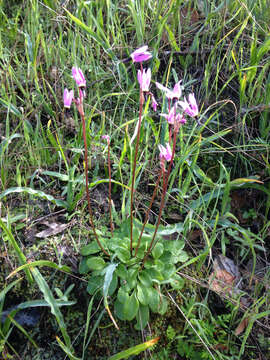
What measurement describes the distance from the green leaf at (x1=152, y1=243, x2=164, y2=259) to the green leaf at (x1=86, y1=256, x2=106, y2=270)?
222 mm

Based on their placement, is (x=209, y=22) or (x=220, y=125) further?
(x=209, y=22)

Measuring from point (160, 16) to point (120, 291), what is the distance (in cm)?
173

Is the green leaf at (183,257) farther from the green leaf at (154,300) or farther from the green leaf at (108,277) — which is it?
the green leaf at (108,277)

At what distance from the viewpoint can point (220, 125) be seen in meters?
2.07

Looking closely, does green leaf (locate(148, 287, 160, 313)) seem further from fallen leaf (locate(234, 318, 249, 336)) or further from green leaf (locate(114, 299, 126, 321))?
fallen leaf (locate(234, 318, 249, 336))

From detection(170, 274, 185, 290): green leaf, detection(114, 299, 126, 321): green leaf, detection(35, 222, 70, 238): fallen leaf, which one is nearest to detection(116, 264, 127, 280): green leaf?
detection(114, 299, 126, 321): green leaf

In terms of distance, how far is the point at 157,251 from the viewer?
147cm

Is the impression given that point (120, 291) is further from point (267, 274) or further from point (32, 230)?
point (267, 274)

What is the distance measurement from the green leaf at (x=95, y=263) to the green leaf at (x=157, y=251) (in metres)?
0.22

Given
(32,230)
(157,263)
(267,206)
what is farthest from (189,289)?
A: (32,230)

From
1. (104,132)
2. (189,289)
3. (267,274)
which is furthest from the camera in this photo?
(104,132)

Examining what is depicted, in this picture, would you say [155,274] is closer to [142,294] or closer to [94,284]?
[142,294]

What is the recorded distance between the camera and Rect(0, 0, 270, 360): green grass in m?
1.42

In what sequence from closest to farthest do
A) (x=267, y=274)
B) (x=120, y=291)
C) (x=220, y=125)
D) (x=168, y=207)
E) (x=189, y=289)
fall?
(x=120, y=291) < (x=189, y=289) < (x=267, y=274) < (x=168, y=207) < (x=220, y=125)
